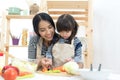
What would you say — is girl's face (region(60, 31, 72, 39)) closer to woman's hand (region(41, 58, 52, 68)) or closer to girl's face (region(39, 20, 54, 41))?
girl's face (region(39, 20, 54, 41))

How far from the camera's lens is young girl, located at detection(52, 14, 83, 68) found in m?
1.09

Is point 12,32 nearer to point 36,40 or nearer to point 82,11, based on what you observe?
point 82,11

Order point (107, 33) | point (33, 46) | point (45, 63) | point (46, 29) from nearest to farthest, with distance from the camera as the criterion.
Result: 1. point (45, 63)
2. point (46, 29)
3. point (33, 46)
4. point (107, 33)

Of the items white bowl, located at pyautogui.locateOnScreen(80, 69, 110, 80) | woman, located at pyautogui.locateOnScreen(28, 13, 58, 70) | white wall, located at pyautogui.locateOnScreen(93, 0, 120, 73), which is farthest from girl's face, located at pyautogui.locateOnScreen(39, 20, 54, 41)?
white wall, located at pyautogui.locateOnScreen(93, 0, 120, 73)

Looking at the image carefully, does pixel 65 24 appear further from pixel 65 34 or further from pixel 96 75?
pixel 96 75

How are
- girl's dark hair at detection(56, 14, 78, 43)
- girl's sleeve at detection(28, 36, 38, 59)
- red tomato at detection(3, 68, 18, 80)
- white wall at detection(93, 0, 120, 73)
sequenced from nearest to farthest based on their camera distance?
1. red tomato at detection(3, 68, 18, 80)
2. girl's dark hair at detection(56, 14, 78, 43)
3. girl's sleeve at detection(28, 36, 38, 59)
4. white wall at detection(93, 0, 120, 73)

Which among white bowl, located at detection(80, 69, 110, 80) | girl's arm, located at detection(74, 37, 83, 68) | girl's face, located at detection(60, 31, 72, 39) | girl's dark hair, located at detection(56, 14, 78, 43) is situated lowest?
white bowl, located at detection(80, 69, 110, 80)

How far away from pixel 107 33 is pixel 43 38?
0.79m

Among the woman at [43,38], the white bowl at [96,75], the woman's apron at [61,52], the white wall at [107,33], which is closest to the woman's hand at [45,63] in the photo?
the woman at [43,38]

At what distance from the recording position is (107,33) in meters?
1.77

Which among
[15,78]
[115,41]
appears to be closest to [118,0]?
[115,41]

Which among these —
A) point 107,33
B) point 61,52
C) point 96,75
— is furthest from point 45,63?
point 107,33

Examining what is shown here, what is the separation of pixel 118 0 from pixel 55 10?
682mm

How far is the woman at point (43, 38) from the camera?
1090 mm
